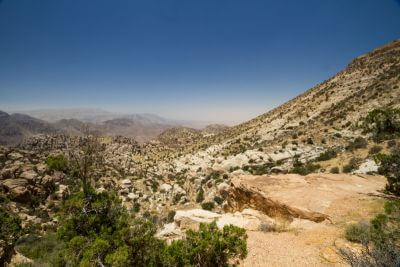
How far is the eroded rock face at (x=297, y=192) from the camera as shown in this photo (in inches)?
384

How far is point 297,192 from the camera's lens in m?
11.3

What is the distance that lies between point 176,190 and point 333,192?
56.1ft

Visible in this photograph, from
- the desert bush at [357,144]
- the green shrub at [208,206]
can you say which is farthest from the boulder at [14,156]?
the desert bush at [357,144]

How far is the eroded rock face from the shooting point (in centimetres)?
974

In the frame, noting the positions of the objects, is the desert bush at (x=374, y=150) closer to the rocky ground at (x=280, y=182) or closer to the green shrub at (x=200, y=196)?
the rocky ground at (x=280, y=182)

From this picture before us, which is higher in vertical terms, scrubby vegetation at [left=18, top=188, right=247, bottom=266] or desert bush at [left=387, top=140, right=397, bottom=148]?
desert bush at [left=387, top=140, right=397, bottom=148]

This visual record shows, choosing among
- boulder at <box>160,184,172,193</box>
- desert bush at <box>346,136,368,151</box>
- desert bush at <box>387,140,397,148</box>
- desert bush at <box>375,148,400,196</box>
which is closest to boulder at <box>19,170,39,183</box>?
boulder at <box>160,184,172,193</box>

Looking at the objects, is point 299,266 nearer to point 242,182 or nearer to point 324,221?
point 324,221

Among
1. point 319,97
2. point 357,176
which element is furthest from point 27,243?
point 319,97

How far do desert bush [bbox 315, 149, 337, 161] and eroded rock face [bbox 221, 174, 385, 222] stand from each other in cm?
709

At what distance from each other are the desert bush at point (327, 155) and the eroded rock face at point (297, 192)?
23.3ft

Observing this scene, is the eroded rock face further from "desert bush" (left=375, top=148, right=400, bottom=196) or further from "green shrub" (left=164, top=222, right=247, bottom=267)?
"green shrub" (left=164, top=222, right=247, bottom=267)

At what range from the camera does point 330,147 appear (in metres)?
22.4

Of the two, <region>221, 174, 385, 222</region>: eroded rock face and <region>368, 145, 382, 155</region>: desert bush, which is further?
<region>368, 145, 382, 155</region>: desert bush
